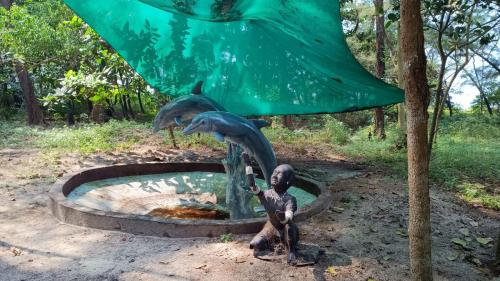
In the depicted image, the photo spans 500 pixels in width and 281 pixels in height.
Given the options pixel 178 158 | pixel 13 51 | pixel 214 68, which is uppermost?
pixel 13 51

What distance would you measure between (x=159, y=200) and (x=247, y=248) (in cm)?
282

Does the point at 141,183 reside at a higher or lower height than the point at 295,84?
lower

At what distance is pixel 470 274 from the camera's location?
390 cm

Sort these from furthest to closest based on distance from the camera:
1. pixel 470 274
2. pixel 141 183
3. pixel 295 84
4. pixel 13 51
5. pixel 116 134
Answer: pixel 116 134 < pixel 13 51 < pixel 141 183 < pixel 295 84 < pixel 470 274

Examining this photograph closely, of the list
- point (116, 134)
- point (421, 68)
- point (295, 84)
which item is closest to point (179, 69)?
point (295, 84)

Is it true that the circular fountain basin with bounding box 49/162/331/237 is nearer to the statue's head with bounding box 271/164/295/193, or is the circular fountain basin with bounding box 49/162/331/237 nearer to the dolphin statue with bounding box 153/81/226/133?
the statue's head with bounding box 271/164/295/193

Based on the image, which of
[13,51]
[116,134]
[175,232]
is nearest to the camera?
[175,232]

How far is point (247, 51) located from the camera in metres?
5.94

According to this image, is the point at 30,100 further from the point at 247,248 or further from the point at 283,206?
the point at 283,206

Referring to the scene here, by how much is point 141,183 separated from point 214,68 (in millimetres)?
2498

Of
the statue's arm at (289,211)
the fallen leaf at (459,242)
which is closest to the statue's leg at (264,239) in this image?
the statue's arm at (289,211)

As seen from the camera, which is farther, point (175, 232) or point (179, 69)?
point (179, 69)

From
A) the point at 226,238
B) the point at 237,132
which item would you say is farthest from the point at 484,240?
the point at 237,132

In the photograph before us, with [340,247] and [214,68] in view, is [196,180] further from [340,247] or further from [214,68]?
[340,247]
